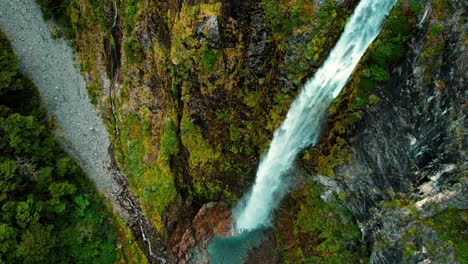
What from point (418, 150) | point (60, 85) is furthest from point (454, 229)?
point (60, 85)

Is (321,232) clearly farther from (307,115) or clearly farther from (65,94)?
(65,94)

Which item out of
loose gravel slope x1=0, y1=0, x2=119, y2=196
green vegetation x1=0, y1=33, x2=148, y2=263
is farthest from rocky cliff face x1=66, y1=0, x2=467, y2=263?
green vegetation x1=0, y1=33, x2=148, y2=263

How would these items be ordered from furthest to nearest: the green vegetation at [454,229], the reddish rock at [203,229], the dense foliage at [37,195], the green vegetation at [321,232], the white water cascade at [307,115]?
the reddish rock at [203,229], the dense foliage at [37,195], the green vegetation at [321,232], the white water cascade at [307,115], the green vegetation at [454,229]

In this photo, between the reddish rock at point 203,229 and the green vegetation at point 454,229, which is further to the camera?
the reddish rock at point 203,229

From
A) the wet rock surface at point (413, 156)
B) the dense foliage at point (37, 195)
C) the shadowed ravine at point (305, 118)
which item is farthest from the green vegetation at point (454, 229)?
the dense foliage at point (37, 195)

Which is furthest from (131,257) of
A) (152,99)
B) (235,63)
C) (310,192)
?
(235,63)

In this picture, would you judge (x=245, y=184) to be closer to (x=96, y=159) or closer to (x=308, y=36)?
(x=308, y=36)

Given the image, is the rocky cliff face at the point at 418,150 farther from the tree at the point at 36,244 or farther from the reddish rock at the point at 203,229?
the tree at the point at 36,244
